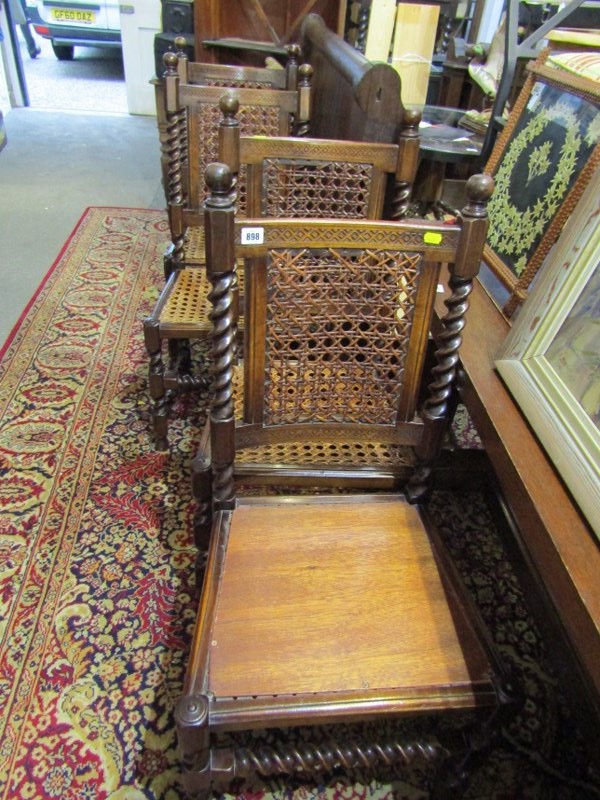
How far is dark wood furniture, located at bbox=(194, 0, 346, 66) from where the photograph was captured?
3416mm

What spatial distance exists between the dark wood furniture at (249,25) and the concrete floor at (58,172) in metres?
0.93

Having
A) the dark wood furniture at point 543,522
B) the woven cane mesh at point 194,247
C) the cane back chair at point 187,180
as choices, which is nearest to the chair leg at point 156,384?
the cane back chair at point 187,180

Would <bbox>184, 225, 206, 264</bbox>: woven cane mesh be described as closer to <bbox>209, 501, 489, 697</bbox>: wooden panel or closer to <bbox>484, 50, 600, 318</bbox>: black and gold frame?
<bbox>484, 50, 600, 318</bbox>: black and gold frame

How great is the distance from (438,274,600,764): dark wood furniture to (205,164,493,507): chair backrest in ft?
0.33

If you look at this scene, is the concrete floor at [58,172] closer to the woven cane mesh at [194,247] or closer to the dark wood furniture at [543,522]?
the woven cane mesh at [194,247]

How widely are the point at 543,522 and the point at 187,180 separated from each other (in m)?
1.56

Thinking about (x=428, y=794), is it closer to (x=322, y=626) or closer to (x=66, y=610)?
(x=322, y=626)

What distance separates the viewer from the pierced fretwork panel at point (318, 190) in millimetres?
1358

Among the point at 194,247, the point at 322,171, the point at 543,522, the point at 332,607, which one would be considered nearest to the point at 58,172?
the point at 194,247

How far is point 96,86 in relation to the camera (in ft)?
20.7

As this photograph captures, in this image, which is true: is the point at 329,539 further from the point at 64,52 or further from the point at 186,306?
the point at 64,52

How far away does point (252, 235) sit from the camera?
0.84 m

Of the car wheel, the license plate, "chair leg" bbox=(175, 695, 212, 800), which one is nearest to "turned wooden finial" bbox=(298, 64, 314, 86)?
"chair leg" bbox=(175, 695, 212, 800)

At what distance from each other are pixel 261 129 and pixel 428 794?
5.95 ft
